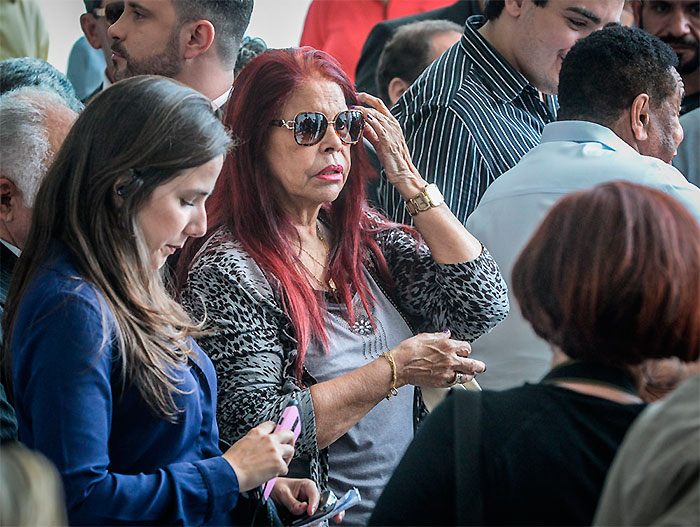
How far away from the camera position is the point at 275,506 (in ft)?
5.76

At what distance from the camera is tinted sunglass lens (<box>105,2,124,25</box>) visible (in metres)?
2.77

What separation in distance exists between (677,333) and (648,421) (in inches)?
8.6

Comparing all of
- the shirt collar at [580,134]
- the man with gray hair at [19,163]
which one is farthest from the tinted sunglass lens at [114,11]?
the shirt collar at [580,134]

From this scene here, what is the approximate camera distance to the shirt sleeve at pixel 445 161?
2.51 meters

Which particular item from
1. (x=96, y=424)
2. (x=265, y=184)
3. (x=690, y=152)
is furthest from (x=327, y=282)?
(x=690, y=152)

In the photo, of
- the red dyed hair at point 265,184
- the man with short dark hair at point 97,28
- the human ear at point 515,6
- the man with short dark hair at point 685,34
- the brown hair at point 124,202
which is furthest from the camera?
the man with short dark hair at point 685,34

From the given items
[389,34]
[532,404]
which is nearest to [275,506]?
[532,404]

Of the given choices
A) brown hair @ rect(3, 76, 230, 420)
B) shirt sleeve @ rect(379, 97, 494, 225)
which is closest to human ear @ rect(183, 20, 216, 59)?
shirt sleeve @ rect(379, 97, 494, 225)

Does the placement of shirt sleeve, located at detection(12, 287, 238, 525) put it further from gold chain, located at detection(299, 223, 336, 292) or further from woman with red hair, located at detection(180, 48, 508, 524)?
gold chain, located at detection(299, 223, 336, 292)

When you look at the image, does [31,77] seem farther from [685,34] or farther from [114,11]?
[685,34]

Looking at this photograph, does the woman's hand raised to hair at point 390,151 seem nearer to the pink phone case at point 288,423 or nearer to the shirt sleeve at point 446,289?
the shirt sleeve at point 446,289

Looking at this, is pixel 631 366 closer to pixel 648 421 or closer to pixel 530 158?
pixel 648 421

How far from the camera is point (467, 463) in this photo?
47.5 inches

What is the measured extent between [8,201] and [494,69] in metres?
1.45
